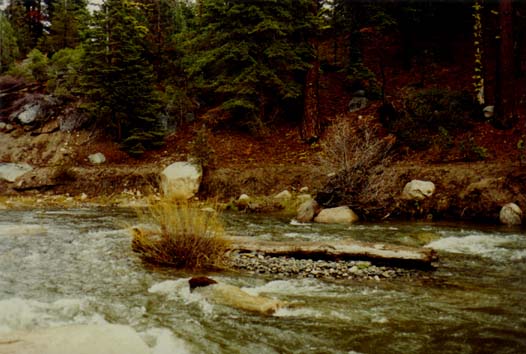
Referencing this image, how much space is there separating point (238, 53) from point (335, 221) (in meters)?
9.08

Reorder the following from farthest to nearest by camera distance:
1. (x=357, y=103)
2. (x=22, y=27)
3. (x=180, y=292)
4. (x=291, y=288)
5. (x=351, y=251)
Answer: (x=22, y=27) < (x=357, y=103) < (x=351, y=251) < (x=291, y=288) < (x=180, y=292)

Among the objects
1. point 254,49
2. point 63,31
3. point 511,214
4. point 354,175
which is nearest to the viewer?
point 511,214

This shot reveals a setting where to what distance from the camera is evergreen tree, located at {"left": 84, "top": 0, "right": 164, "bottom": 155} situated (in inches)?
756

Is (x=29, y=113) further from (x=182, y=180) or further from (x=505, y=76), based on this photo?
(x=505, y=76)

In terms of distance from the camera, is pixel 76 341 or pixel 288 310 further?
pixel 288 310

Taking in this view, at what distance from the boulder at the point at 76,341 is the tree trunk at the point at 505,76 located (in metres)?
14.1

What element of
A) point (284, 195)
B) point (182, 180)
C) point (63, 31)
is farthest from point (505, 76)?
point (63, 31)

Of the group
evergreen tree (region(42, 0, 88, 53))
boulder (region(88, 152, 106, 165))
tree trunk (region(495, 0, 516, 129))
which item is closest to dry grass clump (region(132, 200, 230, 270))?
tree trunk (region(495, 0, 516, 129))

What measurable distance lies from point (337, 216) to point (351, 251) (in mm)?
4493

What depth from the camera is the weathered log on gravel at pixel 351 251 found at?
6985 mm

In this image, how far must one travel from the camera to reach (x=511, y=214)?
35.9 feet

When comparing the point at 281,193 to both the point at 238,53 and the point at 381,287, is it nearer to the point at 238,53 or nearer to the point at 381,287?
the point at 238,53

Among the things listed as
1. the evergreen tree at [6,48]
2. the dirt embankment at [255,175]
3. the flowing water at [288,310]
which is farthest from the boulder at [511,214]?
the evergreen tree at [6,48]

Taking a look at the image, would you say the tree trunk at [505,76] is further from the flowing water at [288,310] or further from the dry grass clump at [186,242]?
the dry grass clump at [186,242]
